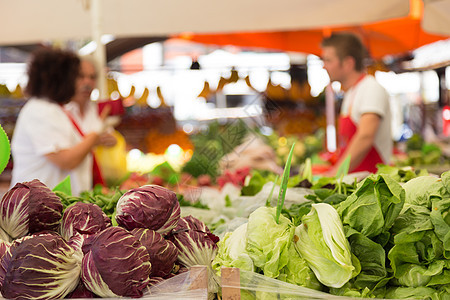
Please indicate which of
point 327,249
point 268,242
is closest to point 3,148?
point 268,242

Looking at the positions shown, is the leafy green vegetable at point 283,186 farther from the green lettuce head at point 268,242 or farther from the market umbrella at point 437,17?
the market umbrella at point 437,17

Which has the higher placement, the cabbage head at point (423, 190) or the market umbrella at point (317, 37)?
the market umbrella at point (317, 37)

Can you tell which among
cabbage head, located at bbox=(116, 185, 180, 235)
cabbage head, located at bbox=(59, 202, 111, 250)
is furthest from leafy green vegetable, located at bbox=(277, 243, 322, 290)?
cabbage head, located at bbox=(59, 202, 111, 250)

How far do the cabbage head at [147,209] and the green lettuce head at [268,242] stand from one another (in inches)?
8.4

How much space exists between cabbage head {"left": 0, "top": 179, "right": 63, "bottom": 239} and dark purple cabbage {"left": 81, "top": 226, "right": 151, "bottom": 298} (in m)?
0.20

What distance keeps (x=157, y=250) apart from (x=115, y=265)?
0.42 feet

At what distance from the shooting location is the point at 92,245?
48.3 inches

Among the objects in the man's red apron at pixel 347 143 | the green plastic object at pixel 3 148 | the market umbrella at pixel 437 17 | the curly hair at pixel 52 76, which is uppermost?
the market umbrella at pixel 437 17

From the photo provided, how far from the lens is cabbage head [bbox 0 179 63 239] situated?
1.36m

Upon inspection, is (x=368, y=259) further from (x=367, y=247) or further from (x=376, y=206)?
(x=376, y=206)

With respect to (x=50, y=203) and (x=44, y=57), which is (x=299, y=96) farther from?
(x=50, y=203)

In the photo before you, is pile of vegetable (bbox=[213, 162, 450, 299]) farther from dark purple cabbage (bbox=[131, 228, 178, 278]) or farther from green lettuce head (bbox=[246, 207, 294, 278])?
dark purple cabbage (bbox=[131, 228, 178, 278])

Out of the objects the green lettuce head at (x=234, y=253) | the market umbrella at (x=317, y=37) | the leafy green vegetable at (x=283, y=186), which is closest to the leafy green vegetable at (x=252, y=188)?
Result: the green lettuce head at (x=234, y=253)

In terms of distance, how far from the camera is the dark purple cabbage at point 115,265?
1193mm
